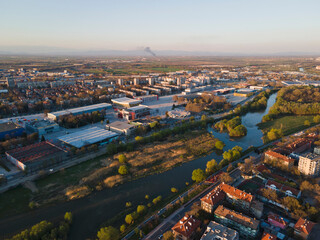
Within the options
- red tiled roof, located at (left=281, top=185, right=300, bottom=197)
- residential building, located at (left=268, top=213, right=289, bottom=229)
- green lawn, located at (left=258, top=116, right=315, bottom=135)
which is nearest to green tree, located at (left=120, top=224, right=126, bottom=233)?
residential building, located at (left=268, top=213, right=289, bottom=229)

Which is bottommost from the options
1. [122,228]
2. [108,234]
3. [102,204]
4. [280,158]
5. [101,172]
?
[102,204]

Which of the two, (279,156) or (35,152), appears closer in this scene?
(279,156)

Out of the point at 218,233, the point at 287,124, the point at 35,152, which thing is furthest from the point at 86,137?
the point at 287,124

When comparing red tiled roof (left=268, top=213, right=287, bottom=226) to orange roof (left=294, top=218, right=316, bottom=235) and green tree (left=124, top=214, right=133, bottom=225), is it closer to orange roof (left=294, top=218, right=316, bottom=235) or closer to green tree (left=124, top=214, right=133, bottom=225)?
orange roof (left=294, top=218, right=316, bottom=235)

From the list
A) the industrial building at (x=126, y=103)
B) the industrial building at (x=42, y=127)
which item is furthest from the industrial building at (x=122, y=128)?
the industrial building at (x=126, y=103)

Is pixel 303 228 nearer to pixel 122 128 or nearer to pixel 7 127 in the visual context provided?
Answer: pixel 122 128

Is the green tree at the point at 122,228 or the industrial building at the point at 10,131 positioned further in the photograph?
the industrial building at the point at 10,131

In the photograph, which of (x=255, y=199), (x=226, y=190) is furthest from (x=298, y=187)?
(x=226, y=190)

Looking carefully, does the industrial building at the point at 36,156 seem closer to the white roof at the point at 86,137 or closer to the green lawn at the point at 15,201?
the white roof at the point at 86,137
